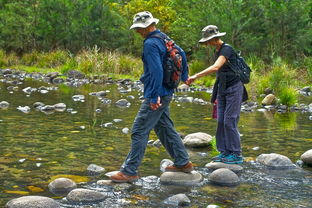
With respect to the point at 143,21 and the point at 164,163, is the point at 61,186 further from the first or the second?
the point at 143,21

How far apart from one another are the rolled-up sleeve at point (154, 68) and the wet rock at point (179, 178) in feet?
3.52

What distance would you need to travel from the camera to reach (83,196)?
540 centimetres

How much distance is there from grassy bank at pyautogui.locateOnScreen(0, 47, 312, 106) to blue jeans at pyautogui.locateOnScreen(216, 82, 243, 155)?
26.6 feet

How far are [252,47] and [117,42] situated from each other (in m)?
13.5

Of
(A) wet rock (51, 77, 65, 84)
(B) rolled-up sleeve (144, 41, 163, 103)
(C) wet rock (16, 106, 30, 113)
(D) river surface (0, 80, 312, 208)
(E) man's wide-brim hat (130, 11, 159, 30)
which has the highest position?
(E) man's wide-brim hat (130, 11, 159, 30)

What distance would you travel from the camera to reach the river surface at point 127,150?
573cm

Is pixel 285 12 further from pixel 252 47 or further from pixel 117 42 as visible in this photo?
pixel 117 42

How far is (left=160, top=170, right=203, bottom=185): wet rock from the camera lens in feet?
20.5

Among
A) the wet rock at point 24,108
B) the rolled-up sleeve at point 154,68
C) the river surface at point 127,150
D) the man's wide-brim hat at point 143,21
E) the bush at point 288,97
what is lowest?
the wet rock at point 24,108

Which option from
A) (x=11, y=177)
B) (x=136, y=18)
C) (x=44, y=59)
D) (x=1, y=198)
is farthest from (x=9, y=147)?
(x=44, y=59)

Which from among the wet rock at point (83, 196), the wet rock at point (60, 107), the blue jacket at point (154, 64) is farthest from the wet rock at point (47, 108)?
the wet rock at point (83, 196)

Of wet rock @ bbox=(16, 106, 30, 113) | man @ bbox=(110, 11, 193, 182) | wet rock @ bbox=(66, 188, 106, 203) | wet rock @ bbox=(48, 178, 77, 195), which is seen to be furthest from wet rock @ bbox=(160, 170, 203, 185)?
wet rock @ bbox=(16, 106, 30, 113)

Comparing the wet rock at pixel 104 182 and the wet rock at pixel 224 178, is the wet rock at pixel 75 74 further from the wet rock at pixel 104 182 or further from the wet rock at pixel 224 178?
the wet rock at pixel 224 178

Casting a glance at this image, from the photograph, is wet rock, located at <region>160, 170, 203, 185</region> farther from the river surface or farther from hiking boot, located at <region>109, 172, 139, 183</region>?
hiking boot, located at <region>109, 172, 139, 183</region>
